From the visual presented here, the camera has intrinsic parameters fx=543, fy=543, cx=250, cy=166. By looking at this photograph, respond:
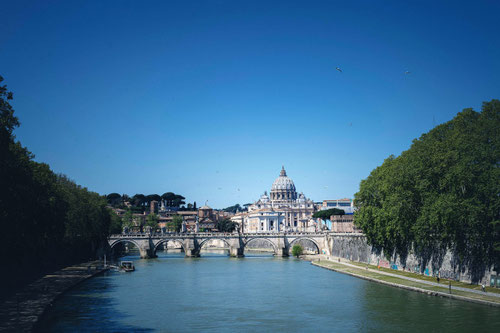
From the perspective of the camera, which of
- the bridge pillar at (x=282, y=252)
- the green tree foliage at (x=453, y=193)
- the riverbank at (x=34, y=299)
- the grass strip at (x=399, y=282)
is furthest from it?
the bridge pillar at (x=282, y=252)

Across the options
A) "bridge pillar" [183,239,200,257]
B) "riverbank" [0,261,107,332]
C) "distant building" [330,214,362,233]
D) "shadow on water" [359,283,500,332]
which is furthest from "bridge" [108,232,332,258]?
"shadow on water" [359,283,500,332]

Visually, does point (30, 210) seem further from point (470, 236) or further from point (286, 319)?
point (470, 236)

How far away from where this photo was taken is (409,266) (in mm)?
62750

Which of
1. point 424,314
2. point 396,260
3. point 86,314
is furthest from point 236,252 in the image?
point 424,314

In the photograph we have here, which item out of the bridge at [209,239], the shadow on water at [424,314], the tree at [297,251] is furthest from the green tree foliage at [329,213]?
the shadow on water at [424,314]

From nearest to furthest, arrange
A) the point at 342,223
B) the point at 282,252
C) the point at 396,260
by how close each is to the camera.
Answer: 1. the point at 396,260
2. the point at 282,252
3. the point at 342,223

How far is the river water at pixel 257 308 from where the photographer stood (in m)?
36.5

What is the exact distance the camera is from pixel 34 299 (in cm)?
4281

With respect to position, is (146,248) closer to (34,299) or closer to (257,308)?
(34,299)

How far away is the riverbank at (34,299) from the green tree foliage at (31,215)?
1.82m

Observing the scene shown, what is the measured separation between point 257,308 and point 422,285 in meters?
16.7

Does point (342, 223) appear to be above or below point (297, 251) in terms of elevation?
above

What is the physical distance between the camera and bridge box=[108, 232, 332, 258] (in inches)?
4284

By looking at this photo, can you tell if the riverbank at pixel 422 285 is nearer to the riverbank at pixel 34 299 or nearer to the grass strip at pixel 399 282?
the grass strip at pixel 399 282
